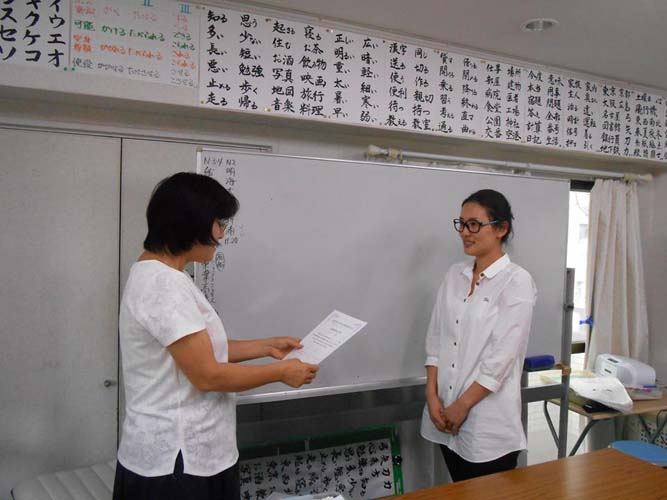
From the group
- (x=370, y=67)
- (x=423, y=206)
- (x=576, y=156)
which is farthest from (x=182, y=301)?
(x=576, y=156)

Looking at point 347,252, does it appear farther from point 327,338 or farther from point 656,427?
point 656,427

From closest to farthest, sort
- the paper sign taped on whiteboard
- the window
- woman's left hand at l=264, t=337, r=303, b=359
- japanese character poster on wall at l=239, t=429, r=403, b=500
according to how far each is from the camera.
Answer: the paper sign taped on whiteboard, woman's left hand at l=264, t=337, r=303, b=359, japanese character poster on wall at l=239, t=429, r=403, b=500, the window

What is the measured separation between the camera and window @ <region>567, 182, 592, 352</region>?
3201mm

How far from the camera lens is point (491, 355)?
161 centimetres

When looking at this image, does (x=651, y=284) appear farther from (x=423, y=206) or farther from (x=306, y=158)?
(x=306, y=158)

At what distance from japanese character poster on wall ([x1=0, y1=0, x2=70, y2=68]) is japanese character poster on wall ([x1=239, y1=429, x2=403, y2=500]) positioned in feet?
5.93

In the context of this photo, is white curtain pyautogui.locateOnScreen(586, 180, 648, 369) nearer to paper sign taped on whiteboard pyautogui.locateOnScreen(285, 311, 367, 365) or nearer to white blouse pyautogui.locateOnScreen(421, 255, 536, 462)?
white blouse pyautogui.locateOnScreen(421, 255, 536, 462)

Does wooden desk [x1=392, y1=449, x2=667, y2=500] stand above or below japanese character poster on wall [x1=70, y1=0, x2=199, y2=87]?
below

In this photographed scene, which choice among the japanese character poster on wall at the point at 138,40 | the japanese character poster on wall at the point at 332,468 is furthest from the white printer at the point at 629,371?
the japanese character poster on wall at the point at 138,40

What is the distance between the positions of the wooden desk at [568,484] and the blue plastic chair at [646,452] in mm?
1090

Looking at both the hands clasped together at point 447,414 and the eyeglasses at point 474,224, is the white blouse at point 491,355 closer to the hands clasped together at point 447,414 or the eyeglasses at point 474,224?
the hands clasped together at point 447,414

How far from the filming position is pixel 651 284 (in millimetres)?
3291

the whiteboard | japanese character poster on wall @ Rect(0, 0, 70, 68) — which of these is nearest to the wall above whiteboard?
japanese character poster on wall @ Rect(0, 0, 70, 68)

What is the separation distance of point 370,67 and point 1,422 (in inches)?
87.5
